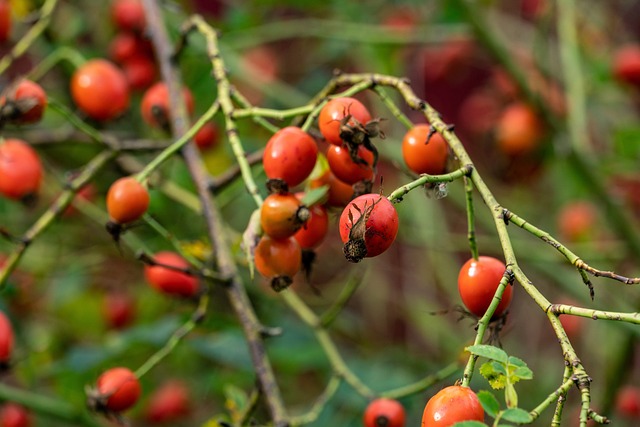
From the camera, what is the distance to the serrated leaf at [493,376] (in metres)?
0.56

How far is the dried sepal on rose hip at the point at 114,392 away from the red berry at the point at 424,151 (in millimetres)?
406

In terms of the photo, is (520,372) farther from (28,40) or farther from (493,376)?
(28,40)

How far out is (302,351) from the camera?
4.68 feet

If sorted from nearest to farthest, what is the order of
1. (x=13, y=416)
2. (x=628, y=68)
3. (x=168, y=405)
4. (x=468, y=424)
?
(x=468, y=424) < (x=13, y=416) < (x=168, y=405) < (x=628, y=68)

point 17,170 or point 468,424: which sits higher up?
point 17,170

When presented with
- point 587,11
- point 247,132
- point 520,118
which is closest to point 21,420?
point 247,132

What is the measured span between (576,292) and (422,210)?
476 mm

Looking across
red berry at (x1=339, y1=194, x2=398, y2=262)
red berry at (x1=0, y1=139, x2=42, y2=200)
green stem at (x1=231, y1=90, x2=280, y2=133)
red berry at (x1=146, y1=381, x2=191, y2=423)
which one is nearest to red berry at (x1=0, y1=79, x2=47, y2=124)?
red berry at (x1=0, y1=139, x2=42, y2=200)

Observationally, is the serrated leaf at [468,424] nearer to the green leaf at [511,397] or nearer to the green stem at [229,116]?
the green leaf at [511,397]

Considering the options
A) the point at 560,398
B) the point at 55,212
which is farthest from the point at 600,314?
the point at 55,212

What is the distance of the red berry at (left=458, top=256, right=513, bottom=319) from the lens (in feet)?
2.20

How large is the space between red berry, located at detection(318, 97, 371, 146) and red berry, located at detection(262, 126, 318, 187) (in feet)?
0.07

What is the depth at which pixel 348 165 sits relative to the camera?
Result: 2.37ft

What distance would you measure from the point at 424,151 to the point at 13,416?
910mm
